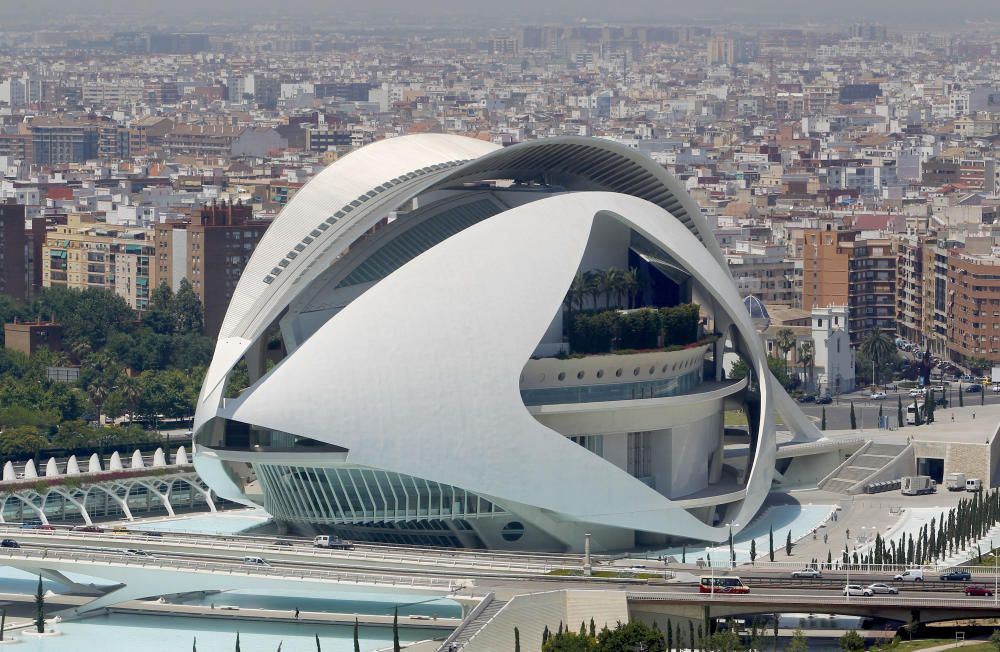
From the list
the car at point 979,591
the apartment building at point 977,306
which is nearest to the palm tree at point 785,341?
the apartment building at point 977,306

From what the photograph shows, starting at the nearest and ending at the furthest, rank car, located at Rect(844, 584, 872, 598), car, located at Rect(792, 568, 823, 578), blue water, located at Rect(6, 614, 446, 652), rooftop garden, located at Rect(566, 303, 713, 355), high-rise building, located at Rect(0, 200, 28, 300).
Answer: blue water, located at Rect(6, 614, 446, 652), car, located at Rect(844, 584, 872, 598), car, located at Rect(792, 568, 823, 578), rooftop garden, located at Rect(566, 303, 713, 355), high-rise building, located at Rect(0, 200, 28, 300)

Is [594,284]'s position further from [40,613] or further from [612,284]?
[40,613]

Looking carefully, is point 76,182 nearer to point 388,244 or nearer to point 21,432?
point 21,432

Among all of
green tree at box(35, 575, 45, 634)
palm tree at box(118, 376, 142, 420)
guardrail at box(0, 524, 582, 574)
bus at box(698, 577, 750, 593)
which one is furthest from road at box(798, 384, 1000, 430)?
green tree at box(35, 575, 45, 634)

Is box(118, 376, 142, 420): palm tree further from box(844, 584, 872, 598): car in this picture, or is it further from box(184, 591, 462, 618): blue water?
box(844, 584, 872, 598): car

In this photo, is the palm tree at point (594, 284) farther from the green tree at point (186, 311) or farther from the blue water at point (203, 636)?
the green tree at point (186, 311)

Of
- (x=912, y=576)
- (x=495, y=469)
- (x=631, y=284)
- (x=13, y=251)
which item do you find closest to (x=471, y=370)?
(x=495, y=469)
